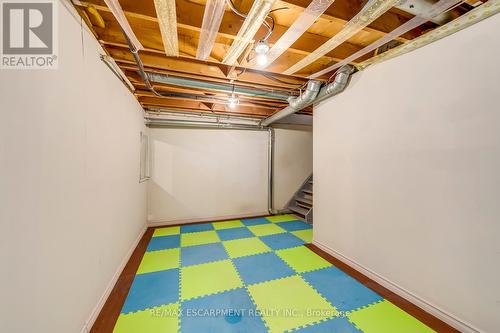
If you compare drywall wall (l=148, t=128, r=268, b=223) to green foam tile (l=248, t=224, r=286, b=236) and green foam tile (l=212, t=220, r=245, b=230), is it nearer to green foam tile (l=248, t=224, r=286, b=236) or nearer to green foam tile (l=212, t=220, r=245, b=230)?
green foam tile (l=212, t=220, r=245, b=230)

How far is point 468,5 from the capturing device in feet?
5.35

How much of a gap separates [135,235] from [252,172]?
9.95ft

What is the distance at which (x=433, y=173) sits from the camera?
1.89 m

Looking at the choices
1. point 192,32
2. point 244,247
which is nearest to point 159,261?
A: point 244,247

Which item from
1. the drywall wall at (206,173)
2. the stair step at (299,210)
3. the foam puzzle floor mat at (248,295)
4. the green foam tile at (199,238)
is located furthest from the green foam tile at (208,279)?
the stair step at (299,210)

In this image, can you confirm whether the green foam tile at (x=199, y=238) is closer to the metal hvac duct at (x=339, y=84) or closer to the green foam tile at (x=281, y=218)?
the green foam tile at (x=281, y=218)

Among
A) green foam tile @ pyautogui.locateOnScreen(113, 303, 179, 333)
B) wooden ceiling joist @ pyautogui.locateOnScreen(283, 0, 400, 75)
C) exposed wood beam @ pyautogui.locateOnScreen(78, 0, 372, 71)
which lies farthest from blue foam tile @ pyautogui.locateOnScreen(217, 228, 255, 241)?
wooden ceiling joist @ pyautogui.locateOnScreen(283, 0, 400, 75)

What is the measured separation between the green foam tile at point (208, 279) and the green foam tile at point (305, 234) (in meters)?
1.62

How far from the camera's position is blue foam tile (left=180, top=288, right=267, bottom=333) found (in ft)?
5.76

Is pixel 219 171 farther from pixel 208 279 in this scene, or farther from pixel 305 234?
pixel 208 279

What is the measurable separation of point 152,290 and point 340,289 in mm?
2196

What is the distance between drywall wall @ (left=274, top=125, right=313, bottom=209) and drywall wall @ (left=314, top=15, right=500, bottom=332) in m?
2.84

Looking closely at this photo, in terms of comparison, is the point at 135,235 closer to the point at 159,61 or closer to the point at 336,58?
the point at 159,61

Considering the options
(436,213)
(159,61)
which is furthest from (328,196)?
(159,61)
